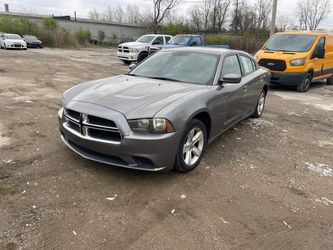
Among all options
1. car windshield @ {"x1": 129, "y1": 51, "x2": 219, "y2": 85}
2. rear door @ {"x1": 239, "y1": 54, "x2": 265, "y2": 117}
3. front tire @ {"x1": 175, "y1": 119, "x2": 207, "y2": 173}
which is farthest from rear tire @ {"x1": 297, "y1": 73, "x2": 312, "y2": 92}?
front tire @ {"x1": 175, "y1": 119, "x2": 207, "y2": 173}

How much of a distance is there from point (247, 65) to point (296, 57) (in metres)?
5.43

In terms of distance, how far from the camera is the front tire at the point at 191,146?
12.7 feet

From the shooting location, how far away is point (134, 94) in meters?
4.03

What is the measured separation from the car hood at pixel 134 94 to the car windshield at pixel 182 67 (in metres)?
0.22

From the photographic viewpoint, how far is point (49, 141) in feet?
16.3

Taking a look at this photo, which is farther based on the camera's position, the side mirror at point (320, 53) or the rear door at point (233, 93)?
the side mirror at point (320, 53)

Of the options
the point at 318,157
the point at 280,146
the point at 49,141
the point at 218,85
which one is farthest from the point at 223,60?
the point at 49,141

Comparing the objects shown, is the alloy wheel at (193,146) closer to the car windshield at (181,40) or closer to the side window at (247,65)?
the side window at (247,65)

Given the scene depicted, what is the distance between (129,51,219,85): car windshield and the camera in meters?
4.72

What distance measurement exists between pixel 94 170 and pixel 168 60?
2244 mm

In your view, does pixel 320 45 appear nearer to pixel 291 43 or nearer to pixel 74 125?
pixel 291 43

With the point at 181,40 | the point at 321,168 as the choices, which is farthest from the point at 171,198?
the point at 181,40

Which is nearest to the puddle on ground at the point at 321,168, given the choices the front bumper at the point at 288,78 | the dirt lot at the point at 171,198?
the dirt lot at the point at 171,198

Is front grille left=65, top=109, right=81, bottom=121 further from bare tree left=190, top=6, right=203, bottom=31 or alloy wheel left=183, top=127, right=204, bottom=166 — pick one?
bare tree left=190, top=6, right=203, bottom=31
